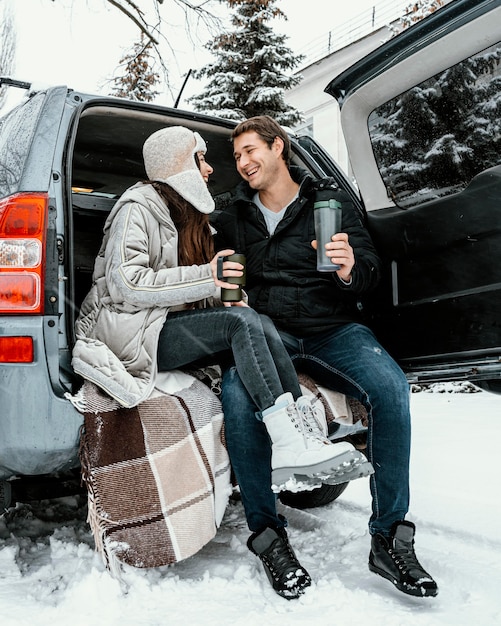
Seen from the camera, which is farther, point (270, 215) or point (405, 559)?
point (270, 215)

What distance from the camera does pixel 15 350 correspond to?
205 centimetres

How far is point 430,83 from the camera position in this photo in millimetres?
2516

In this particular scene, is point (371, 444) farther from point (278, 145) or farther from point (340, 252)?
point (278, 145)

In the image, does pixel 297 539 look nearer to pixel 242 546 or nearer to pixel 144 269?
pixel 242 546

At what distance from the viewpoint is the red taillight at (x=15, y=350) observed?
2.04 metres

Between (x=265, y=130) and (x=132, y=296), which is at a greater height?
(x=265, y=130)

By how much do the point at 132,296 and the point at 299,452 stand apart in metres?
0.81

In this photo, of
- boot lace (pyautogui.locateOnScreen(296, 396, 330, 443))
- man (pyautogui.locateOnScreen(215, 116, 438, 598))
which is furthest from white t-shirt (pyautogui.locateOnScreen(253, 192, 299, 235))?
boot lace (pyautogui.locateOnScreen(296, 396, 330, 443))

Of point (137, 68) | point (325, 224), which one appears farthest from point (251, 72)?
point (325, 224)

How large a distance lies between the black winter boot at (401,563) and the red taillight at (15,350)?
136 cm

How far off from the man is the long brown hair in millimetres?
269

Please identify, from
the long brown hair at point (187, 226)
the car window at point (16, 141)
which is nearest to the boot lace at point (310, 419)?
the long brown hair at point (187, 226)

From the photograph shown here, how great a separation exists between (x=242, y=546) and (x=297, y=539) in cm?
26

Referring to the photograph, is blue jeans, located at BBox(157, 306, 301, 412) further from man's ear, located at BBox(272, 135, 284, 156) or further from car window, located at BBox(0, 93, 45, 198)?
man's ear, located at BBox(272, 135, 284, 156)
